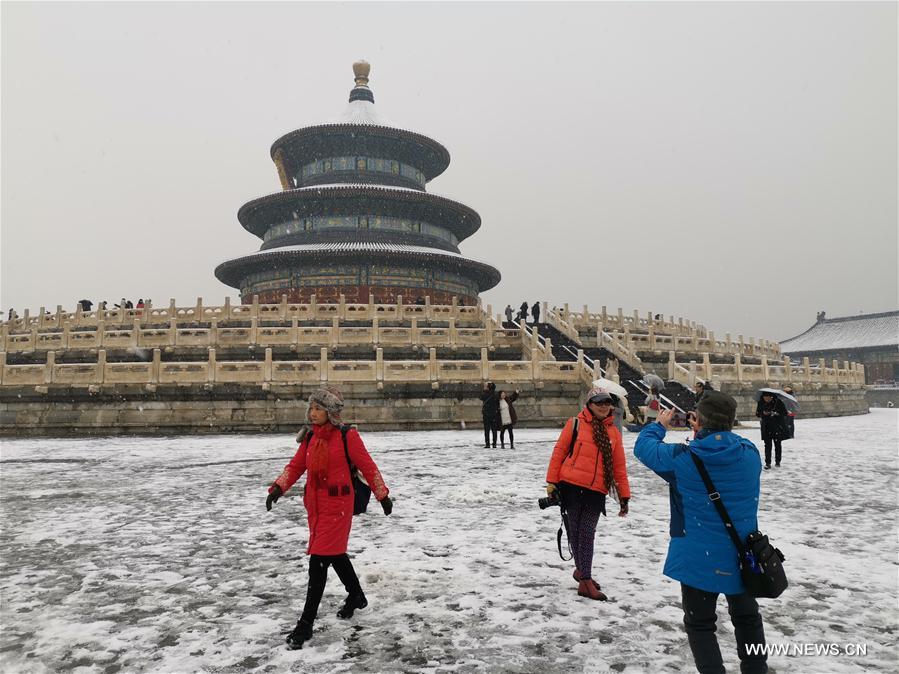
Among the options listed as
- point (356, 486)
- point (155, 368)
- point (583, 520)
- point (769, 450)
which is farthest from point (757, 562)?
point (155, 368)

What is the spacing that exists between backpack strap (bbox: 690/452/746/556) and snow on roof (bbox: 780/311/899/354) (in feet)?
199

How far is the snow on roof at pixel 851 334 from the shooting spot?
52.3 meters

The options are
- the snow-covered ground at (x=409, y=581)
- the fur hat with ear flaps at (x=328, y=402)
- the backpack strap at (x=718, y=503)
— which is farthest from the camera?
the fur hat with ear flaps at (x=328, y=402)

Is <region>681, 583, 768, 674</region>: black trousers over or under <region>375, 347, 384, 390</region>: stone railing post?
under

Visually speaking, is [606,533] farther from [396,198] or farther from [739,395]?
[396,198]

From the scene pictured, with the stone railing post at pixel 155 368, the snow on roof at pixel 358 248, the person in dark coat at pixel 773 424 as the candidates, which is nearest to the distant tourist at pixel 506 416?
the person in dark coat at pixel 773 424

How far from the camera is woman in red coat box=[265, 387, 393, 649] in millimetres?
3654

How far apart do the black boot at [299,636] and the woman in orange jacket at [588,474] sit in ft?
6.42

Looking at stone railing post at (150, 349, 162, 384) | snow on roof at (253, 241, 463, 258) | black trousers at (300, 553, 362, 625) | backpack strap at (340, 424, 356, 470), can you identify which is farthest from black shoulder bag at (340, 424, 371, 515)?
snow on roof at (253, 241, 463, 258)

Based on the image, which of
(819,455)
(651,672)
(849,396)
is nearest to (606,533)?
(651,672)

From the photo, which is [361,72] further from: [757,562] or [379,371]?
[757,562]

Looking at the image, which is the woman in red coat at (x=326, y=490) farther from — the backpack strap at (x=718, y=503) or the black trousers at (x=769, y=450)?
the black trousers at (x=769, y=450)

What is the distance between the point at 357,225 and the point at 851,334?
4999 cm

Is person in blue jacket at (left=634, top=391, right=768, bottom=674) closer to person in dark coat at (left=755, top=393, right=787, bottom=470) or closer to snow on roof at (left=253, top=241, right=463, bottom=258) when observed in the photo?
person in dark coat at (left=755, top=393, right=787, bottom=470)
